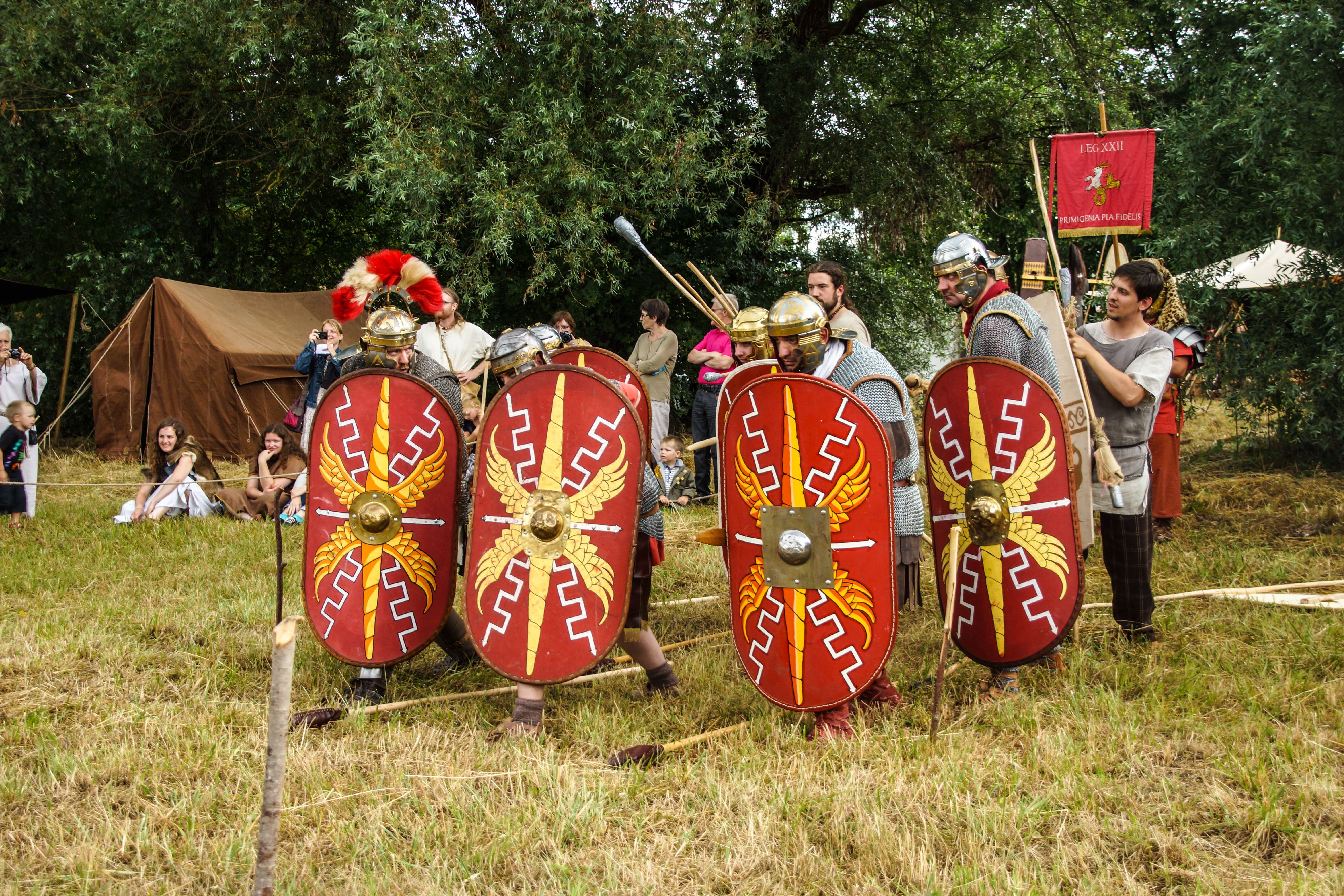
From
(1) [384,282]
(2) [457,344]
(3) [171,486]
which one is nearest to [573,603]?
(1) [384,282]

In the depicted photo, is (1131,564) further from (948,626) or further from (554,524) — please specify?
(554,524)

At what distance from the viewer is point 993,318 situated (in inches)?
130

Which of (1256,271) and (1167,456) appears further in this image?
(1256,271)

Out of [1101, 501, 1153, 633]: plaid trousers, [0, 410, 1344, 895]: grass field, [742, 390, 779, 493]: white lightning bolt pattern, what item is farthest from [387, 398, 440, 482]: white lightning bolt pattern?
[1101, 501, 1153, 633]: plaid trousers

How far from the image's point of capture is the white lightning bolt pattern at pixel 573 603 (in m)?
3.03

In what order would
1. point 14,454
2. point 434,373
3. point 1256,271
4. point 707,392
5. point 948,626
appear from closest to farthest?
point 948,626 → point 434,373 → point 14,454 → point 707,392 → point 1256,271

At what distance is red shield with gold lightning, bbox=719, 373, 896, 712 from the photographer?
283cm

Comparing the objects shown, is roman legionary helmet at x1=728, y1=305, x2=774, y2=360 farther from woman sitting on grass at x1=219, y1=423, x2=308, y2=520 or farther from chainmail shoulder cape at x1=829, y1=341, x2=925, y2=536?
woman sitting on grass at x1=219, y1=423, x2=308, y2=520

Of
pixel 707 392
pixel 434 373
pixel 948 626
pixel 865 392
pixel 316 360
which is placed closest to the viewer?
pixel 948 626

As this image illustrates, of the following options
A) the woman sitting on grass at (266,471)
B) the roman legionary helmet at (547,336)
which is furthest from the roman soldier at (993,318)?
the woman sitting on grass at (266,471)

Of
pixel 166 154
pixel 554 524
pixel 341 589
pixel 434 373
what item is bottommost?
pixel 341 589

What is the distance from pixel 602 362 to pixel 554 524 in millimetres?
1049

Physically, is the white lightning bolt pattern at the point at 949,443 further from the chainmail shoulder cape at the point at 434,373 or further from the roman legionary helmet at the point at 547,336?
the chainmail shoulder cape at the point at 434,373

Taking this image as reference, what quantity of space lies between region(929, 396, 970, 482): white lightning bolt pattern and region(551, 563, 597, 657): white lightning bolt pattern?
118 centimetres
